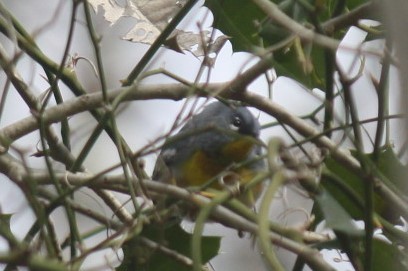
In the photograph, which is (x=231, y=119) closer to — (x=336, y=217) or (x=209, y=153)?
(x=209, y=153)

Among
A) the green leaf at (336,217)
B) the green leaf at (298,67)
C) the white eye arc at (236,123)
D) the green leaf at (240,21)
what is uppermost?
the white eye arc at (236,123)

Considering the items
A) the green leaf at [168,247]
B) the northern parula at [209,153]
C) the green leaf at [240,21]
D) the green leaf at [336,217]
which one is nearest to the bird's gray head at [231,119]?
the northern parula at [209,153]

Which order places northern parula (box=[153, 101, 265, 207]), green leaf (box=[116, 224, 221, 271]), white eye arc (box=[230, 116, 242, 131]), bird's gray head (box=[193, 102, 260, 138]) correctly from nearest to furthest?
1. green leaf (box=[116, 224, 221, 271])
2. northern parula (box=[153, 101, 265, 207])
3. bird's gray head (box=[193, 102, 260, 138])
4. white eye arc (box=[230, 116, 242, 131])

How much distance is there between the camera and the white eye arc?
6.92ft

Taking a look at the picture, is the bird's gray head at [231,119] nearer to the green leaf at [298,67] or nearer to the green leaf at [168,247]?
the green leaf at [298,67]

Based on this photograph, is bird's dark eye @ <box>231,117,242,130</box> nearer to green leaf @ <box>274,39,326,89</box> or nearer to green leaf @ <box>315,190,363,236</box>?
green leaf @ <box>274,39,326,89</box>

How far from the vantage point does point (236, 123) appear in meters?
2.13

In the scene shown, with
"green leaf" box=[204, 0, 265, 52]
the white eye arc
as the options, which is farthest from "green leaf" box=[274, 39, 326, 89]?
the white eye arc

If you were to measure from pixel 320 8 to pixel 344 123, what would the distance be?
0.60 ft

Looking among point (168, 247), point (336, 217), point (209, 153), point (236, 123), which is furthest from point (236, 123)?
point (336, 217)

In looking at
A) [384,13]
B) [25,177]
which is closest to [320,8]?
[25,177]

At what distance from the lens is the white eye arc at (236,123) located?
6.92 feet

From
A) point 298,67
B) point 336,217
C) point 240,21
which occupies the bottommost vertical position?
point 336,217

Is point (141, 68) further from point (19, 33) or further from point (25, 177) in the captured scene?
point (25, 177)
